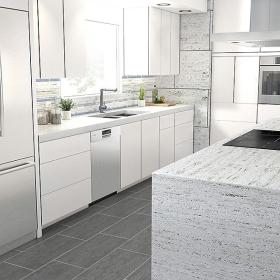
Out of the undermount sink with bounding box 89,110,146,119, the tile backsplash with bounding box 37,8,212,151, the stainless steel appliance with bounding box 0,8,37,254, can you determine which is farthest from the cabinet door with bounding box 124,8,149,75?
the stainless steel appliance with bounding box 0,8,37,254

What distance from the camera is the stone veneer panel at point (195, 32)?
652 centimetres

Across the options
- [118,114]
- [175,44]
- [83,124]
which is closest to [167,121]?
[118,114]

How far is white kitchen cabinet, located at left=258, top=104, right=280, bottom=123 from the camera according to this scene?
20.4 feet

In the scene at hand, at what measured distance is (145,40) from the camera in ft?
19.1

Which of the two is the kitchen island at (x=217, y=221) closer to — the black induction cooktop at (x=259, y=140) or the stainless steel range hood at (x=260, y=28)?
the black induction cooktop at (x=259, y=140)

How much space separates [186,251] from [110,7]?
3828 mm

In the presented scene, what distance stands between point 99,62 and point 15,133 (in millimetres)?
2520

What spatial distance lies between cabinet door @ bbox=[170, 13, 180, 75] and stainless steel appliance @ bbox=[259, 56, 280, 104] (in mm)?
1266

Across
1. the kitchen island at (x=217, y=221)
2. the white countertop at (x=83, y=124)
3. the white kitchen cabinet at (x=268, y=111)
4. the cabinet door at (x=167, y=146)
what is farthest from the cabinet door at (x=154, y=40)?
the kitchen island at (x=217, y=221)

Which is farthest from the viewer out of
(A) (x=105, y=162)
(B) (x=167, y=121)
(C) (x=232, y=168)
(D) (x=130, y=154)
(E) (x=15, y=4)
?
(B) (x=167, y=121)

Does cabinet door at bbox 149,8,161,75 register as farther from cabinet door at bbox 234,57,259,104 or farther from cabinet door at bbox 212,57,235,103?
cabinet door at bbox 234,57,259,104

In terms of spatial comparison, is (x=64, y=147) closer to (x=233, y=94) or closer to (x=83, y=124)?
(x=83, y=124)

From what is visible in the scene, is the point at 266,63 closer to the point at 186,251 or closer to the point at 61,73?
the point at 61,73

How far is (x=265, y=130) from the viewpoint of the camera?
398 cm
